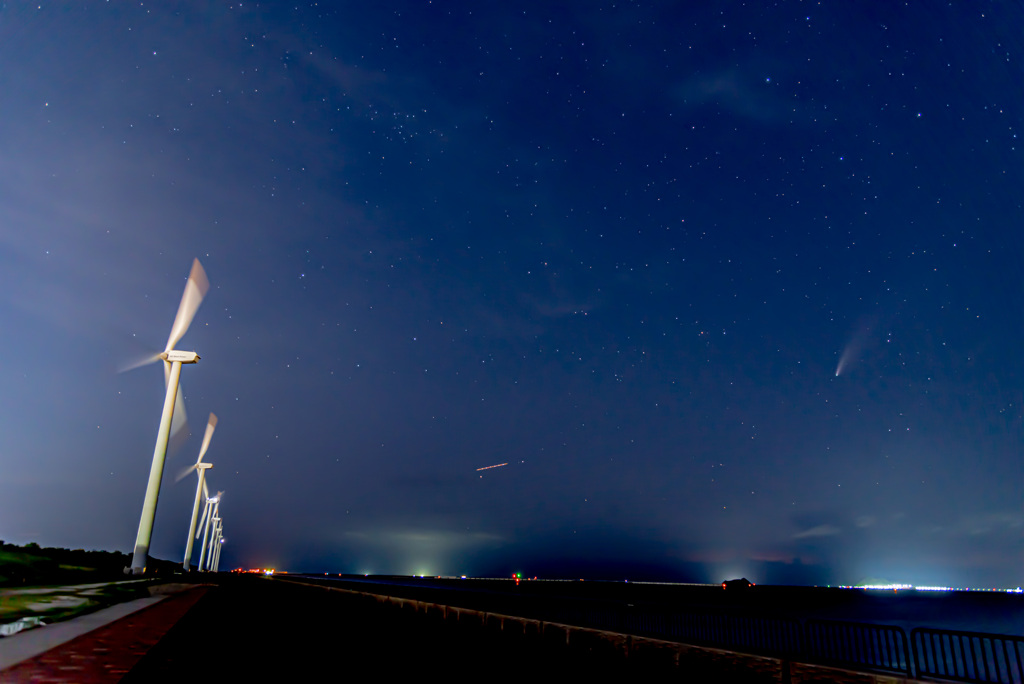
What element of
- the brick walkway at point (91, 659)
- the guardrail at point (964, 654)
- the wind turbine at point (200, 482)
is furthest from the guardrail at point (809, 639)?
the wind turbine at point (200, 482)

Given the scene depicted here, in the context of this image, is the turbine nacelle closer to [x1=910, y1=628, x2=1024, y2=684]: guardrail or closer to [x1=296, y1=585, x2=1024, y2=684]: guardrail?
[x1=296, y1=585, x2=1024, y2=684]: guardrail

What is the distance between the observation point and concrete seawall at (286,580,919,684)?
31.1ft

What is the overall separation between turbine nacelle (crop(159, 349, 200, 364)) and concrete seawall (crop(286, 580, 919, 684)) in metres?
40.4

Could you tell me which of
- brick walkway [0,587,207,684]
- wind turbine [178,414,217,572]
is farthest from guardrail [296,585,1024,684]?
wind turbine [178,414,217,572]

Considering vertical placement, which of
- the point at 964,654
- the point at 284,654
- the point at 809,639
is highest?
the point at 809,639

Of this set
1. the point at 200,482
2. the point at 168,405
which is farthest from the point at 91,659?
the point at 200,482

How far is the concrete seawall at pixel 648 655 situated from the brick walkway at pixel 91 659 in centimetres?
840

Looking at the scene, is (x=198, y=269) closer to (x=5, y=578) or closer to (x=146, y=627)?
(x=5, y=578)

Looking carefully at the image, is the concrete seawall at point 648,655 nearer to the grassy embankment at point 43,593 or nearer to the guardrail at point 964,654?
the guardrail at point 964,654

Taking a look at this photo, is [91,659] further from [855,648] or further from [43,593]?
[855,648]

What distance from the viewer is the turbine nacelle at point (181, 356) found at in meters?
50.8

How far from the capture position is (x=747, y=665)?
1012cm

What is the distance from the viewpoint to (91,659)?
21.3 ft

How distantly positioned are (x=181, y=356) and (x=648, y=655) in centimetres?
4904
